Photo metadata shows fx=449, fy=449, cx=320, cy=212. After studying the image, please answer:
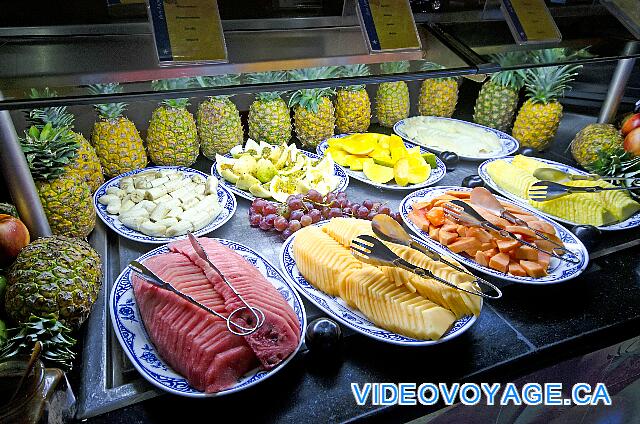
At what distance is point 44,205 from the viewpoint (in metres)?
1.52

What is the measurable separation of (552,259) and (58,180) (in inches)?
69.6

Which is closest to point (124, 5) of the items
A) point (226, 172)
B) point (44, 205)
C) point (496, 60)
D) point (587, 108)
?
point (44, 205)

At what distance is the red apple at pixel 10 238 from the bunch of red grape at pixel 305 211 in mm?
789

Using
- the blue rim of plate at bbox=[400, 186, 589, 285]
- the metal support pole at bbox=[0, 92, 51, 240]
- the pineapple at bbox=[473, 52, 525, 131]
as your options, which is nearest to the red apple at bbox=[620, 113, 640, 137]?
the pineapple at bbox=[473, 52, 525, 131]

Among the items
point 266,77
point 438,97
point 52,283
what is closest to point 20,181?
point 52,283

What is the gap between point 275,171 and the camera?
2072 millimetres

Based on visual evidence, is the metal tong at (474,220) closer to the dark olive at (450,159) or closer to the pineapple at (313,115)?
the dark olive at (450,159)

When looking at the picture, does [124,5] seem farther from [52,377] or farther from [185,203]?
[52,377]

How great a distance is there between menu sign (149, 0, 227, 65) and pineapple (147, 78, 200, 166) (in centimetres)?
94

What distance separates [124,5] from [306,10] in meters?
0.58

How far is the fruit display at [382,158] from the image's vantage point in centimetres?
213

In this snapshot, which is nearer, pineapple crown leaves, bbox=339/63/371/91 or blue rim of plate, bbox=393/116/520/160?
pineapple crown leaves, bbox=339/63/371/91

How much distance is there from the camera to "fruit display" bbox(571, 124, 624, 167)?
7.55ft

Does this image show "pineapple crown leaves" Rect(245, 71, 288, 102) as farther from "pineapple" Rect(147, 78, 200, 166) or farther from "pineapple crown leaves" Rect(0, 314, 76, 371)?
"pineapple" Rect(147, 78, 200, 166)
